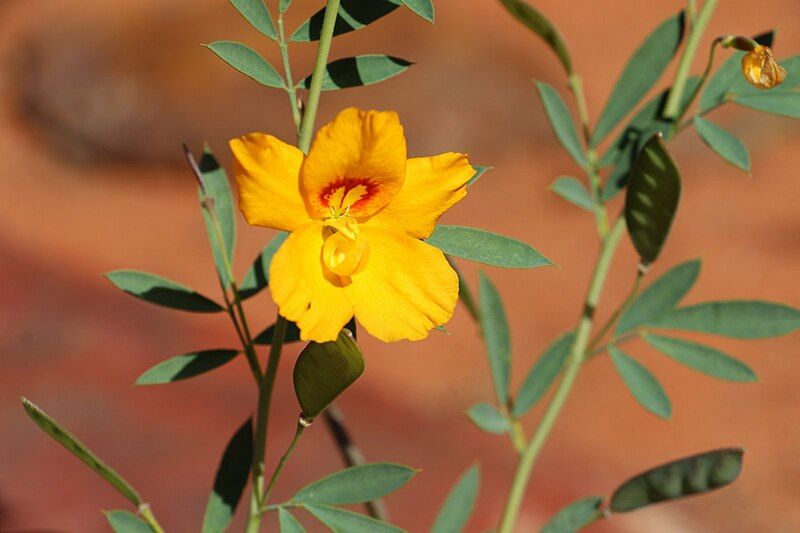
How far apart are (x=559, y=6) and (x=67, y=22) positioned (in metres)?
1.71

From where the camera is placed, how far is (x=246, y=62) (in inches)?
26.1

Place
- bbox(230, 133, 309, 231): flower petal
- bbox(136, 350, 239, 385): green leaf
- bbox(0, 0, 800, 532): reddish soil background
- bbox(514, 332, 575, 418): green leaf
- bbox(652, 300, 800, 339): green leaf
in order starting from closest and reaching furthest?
bbox(230, 133, 309, 231): flower petal, bbox(136, 350, 239, 385): green leaf, bbox(652, 300, 800, 339): green leaf, bbox(514, 332, 575, 418): green leaf, bbox(0, 0, 800, 532): reddish soil background

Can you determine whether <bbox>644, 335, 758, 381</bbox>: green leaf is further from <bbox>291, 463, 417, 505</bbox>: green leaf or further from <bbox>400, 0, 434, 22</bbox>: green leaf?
<bbox>400, 0, 434, 22</bbox>: green leaf

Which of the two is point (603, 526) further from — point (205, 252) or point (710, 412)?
point (205, 252)

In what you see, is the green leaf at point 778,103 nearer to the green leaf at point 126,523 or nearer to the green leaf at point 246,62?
the green leaf at point 246,62

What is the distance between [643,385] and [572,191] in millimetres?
200

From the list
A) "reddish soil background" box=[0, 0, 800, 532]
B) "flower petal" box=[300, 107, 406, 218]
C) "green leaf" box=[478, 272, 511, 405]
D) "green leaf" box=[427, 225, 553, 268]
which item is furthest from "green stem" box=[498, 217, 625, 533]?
"reddish soil background" box=[0, 0, 800, 532]

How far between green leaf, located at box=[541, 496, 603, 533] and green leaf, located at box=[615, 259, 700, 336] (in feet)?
0.54

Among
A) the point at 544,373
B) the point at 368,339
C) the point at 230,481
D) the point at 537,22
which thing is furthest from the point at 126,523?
the point at 368,339

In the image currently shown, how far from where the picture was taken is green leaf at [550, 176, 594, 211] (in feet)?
2.87

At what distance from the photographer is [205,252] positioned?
9.65ft

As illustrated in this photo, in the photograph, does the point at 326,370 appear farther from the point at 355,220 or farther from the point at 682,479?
the point at 682,479

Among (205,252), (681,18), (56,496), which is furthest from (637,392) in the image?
(205,252)

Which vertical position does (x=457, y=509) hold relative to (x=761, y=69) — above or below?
below
